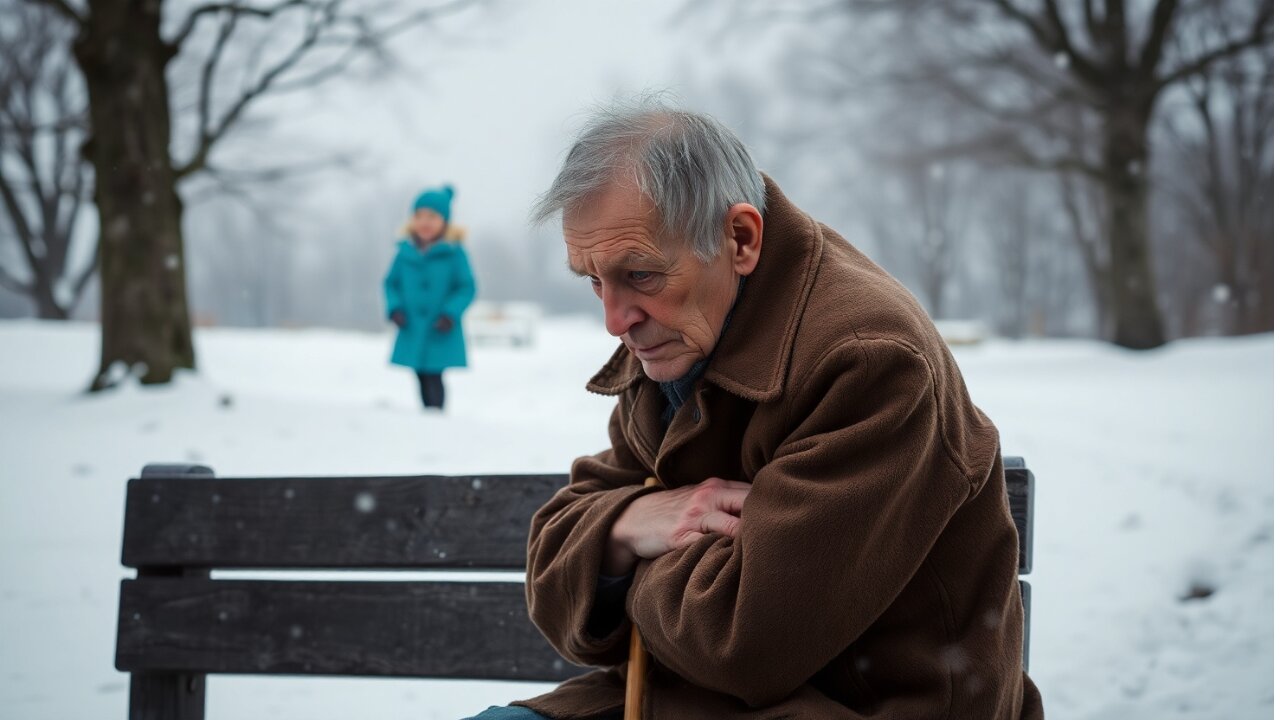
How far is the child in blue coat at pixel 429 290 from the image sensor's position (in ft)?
27.8

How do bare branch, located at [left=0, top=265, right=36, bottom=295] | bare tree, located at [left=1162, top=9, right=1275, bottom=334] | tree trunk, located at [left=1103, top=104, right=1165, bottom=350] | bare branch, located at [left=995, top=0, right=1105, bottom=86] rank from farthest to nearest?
bare branch, located at [left=0, top=265, right=36, bottom=295]
bare tree, located at [left=1162, top=9, right=1275, bottom=334]
tree trunk, located at [left=1103, top=104, right=1165, bottom=350]
bare branch, located at [left=995, top=0, right=1105, bottom=86]

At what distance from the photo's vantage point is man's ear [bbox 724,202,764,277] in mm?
1745

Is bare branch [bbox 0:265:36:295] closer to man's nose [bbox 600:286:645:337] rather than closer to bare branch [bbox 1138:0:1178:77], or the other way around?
bare branch [bbox 1138:0:1178:77]

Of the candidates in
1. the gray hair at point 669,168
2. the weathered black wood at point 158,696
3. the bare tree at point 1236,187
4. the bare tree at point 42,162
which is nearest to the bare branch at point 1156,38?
the bare tree at point 1236,187

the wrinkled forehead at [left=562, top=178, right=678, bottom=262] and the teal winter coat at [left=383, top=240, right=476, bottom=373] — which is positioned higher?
the wrinkled forehead at [left=562, top=178, right=678, bottom=262]

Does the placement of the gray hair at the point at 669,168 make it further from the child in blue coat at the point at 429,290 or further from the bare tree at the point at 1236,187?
the bare tree at the point at 1236,187

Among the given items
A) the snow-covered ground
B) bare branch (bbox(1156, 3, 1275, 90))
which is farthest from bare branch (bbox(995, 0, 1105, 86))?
the snow-covered ground

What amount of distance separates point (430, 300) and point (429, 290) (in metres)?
0.08

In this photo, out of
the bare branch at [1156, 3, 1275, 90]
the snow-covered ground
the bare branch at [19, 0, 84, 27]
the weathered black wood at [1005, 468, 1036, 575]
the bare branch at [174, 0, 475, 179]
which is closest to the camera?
the weathered black wood at [1005, 468, 1036, 575]

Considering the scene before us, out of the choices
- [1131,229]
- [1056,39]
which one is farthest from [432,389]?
[1131,229]

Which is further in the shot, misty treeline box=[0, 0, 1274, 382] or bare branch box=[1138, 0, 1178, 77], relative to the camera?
bare branch box=[1138, 0, 1178, 77]

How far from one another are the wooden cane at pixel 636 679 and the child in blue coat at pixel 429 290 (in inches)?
267

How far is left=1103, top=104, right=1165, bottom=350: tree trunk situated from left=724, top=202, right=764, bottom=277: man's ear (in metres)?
13.1

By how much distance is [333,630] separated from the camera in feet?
8.44
